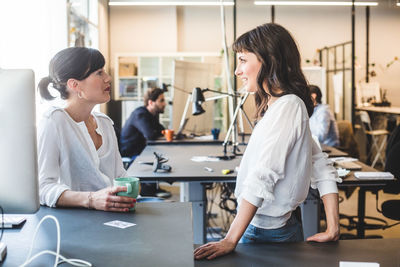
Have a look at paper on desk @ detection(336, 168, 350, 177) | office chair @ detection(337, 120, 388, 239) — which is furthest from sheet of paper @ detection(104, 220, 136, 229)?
office chair @ detection(337, 120, 388, 239)

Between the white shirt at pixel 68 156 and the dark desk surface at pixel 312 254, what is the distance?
714 millimetres

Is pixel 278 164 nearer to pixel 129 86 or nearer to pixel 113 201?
pixel 113 201

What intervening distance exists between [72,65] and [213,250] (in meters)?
1.06

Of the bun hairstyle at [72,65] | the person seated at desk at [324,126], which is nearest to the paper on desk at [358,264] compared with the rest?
the bun hairstyle at [72,65]

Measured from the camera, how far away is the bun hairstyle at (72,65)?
75.5 inches

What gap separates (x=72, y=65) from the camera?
1.92m

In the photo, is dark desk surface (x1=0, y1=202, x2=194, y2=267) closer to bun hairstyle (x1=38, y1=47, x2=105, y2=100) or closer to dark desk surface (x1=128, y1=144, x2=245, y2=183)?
bun hairstyle (x1=38, y1=47, x2=105, y2=100)

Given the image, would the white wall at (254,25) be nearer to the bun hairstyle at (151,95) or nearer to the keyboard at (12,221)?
the bun hairstyle at (151,95)

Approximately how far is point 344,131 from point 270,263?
4.05 meters

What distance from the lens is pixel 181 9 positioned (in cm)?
842

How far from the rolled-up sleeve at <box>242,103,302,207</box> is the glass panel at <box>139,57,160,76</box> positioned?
669 cm

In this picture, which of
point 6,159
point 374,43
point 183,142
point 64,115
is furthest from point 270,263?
point 374,43

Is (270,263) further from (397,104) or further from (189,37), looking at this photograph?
(397,104)

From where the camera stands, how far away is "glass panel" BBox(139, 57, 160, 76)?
7.96m
